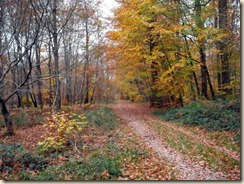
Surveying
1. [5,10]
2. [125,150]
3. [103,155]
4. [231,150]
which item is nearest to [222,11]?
[231,150]

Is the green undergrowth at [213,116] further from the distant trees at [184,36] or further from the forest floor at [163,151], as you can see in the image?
the distant trees at [184,36]

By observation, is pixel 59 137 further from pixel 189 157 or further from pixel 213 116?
pixel 213 116

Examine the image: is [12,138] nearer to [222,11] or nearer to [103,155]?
[103,155]

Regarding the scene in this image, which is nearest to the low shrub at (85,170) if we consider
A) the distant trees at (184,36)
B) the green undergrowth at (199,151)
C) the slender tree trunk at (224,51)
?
the green undergrowth at (199,151)

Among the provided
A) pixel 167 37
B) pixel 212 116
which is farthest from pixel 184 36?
pixel 212 116

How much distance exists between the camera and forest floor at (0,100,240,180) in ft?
16.6

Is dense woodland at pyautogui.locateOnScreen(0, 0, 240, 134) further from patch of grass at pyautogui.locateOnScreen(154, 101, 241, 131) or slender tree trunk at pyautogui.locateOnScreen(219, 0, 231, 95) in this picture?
patch of grass at pyautogui.locateOnScreen(154, 101, 241, 131)

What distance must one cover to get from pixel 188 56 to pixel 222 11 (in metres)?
2.79

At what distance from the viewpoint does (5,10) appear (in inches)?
389

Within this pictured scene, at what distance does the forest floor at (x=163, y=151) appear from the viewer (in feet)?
16.6

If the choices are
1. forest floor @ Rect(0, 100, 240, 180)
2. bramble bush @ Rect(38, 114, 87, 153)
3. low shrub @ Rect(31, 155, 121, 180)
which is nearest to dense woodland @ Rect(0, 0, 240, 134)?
bramble bush @ Rect(38, 114, 87, 153)

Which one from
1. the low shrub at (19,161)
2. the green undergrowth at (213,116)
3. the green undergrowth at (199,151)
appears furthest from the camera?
the green undergrowth at (213,116)

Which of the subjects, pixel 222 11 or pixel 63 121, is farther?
pixel 222 11

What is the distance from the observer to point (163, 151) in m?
6.79
